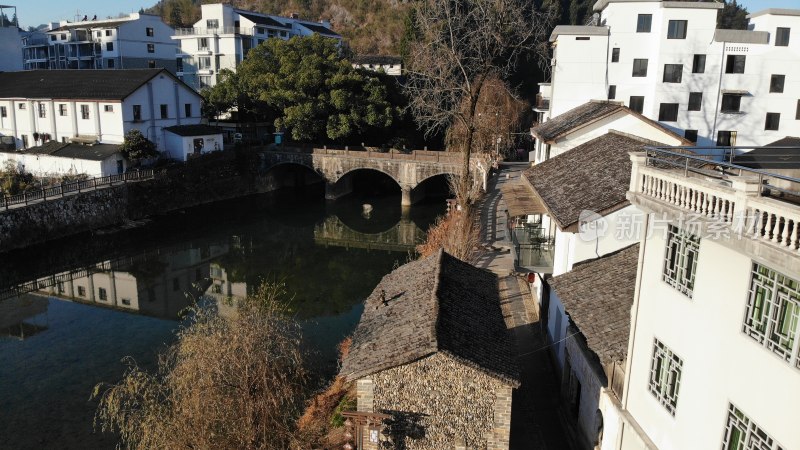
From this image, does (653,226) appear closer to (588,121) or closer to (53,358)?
(588,121)

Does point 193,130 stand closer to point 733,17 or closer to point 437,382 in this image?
point 437,382

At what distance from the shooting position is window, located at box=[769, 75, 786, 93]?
120 ft

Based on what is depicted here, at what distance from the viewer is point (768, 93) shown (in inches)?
1454

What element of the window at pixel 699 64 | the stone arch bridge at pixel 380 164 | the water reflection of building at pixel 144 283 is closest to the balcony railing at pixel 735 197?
the water reflection of building at pixel 144 283

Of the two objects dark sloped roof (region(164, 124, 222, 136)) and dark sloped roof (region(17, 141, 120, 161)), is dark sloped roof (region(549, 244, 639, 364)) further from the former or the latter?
dark sloped roof (region(164, 124, 222, 136))

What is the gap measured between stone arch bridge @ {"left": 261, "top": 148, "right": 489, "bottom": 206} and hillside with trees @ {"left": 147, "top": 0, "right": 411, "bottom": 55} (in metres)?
41.7

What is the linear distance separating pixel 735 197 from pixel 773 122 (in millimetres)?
35506

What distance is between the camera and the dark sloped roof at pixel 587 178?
1655 cm

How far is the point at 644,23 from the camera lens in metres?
37.6

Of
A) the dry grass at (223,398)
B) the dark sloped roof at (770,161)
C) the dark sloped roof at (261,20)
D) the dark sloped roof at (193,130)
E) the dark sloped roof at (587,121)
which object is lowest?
the dry grass at (223,398)

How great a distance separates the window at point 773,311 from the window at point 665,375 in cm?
220

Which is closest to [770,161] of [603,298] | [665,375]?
[603,298]

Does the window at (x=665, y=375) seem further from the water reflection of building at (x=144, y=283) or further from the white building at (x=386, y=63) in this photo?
the white building at (x=386, y=63)

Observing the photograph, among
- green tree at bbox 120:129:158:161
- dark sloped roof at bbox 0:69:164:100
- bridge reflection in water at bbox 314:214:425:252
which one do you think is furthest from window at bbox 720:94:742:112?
dark sloped roof at bbox 0:69:164:100
